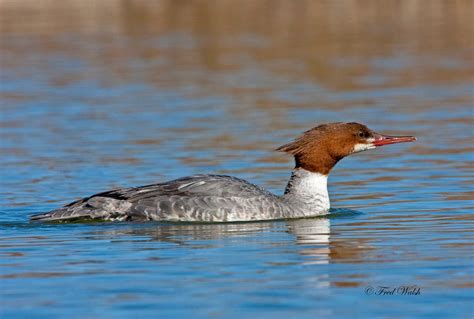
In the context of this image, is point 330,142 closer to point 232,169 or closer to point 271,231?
point 271,231

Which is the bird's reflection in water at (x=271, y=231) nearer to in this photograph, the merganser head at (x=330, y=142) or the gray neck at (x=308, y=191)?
the gray neck at (x=308, y=191)

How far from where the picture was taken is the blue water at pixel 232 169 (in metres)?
9.52

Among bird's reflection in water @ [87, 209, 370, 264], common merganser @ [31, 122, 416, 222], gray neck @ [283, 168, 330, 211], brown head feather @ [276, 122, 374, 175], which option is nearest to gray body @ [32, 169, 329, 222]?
common merganser @ [31, 122, 416, 222]

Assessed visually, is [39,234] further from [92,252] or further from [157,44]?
[157,44]

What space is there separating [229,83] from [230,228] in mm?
12638

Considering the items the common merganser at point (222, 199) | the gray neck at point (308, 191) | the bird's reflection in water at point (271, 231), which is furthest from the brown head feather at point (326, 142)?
the bird's reflection in water at point (271, 231)

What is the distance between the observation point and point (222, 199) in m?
13.0

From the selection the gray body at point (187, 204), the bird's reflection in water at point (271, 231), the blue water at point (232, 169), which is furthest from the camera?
the gray body at point (187, 204)

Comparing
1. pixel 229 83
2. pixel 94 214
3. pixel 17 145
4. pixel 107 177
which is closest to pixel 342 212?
pixel 94 214

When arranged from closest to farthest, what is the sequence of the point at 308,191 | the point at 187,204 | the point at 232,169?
the point at 187,204 → the point at 308,191 → the point at 232,169

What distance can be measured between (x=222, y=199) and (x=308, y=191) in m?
0.99

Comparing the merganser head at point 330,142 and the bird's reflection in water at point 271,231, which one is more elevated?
the merganser head at point 330,142

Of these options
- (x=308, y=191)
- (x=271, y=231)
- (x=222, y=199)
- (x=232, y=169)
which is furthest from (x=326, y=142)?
(x=232, y=169)

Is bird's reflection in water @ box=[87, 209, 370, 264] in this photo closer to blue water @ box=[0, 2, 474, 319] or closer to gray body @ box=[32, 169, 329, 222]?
blue water @ box=[0, 2, 474, 319]
